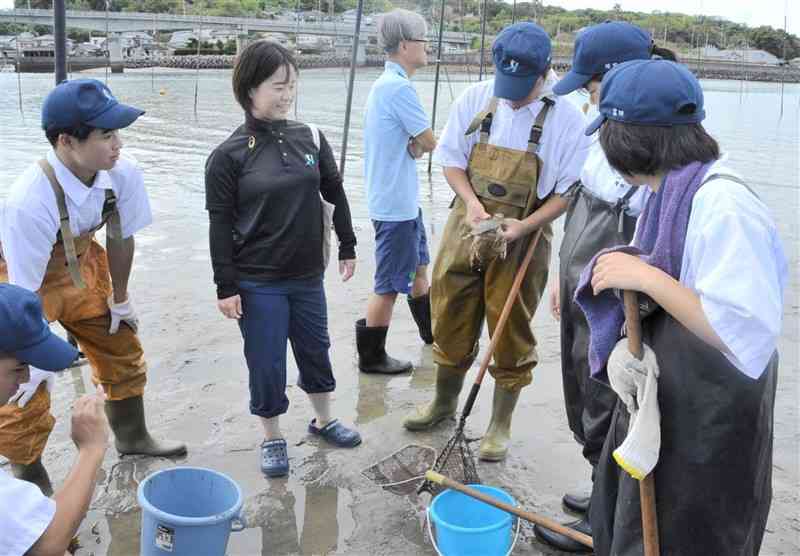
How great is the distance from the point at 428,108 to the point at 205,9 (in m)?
16.6

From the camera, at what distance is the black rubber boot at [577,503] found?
3.50 m

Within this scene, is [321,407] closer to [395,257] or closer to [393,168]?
[395,257]

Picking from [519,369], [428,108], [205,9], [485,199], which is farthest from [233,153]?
[205,9]

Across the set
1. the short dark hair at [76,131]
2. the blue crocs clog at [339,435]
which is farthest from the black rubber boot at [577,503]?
the short dark hair at [76,131]

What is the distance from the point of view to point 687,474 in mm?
1960

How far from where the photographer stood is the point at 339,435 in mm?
4082

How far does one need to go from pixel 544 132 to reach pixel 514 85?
0.27 metres

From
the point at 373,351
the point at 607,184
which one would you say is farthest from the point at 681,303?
the point at 373,351

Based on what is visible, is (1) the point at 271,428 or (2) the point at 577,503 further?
(1) the point at 271,428

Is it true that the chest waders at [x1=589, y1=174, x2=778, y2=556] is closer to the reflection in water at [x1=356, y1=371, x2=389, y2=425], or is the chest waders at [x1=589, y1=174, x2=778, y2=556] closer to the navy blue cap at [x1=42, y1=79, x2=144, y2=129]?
the navy blue cap at [x1=42, y1=79, x2=144, y2=129]

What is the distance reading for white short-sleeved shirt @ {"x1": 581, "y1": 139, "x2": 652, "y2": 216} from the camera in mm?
2801

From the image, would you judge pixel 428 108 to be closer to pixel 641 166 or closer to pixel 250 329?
pixel 250 329

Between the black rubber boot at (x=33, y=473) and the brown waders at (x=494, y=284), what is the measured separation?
1994mm

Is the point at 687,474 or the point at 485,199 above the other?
the point at 485,199
